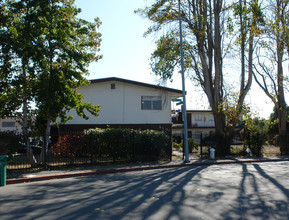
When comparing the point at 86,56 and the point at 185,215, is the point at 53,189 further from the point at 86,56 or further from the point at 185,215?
the point at 86,56

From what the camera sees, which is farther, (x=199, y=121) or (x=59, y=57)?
(x=199, y=121)

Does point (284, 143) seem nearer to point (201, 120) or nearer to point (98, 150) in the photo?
point (98, 150)

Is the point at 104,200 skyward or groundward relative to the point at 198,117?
groundward

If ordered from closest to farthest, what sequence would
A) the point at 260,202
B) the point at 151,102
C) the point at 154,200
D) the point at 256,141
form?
the point at 260,202
the point at 154,200
the point at 256,141
the point at 151,102

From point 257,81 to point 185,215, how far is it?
2376cm

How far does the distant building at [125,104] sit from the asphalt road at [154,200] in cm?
1292

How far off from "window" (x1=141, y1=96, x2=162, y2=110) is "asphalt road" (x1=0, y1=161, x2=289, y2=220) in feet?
44.6

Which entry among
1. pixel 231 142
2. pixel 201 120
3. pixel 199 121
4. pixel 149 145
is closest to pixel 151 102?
pixel 231 142

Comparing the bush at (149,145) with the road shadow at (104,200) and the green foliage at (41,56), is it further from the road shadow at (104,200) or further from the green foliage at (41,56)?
the road shadow at (104,200)

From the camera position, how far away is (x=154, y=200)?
662 centimetres

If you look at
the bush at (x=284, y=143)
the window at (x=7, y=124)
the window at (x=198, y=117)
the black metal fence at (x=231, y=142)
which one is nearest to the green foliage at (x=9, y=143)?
the black metal fence at (x=231, y=142)

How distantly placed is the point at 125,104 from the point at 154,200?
1609cm

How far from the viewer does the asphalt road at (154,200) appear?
18.1 feet

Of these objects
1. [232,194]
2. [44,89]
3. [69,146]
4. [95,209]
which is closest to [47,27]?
[44,89]
